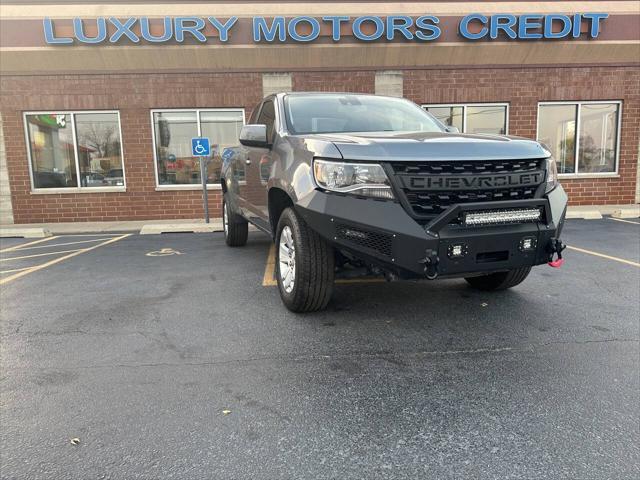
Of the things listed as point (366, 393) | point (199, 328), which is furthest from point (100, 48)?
point (366, 393)

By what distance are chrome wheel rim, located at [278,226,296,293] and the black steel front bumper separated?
622mm

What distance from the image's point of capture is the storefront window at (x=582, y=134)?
500 inches

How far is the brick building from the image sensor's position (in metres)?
11.3

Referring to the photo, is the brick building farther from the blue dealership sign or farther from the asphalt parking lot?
the asphalt parking lot

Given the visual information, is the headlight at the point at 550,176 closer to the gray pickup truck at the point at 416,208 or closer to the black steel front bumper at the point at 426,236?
the gray pickup truck at the point at 416,208

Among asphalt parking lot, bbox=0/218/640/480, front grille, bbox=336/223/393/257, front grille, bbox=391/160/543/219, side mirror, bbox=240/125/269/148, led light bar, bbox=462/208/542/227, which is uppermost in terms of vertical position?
side mirror, bbox=240/125/269/148

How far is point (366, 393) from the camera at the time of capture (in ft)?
9.23

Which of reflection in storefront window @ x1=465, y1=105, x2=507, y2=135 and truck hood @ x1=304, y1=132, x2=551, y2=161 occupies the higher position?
reflection in storefront window @ x1=465, y1=105, x2=507, y2=135

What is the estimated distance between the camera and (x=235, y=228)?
752cm

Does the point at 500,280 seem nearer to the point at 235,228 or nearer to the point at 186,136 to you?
the point at 235,228

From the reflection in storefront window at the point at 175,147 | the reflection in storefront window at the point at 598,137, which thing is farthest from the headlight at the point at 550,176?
the reflection in storefront window at the point at 598,137

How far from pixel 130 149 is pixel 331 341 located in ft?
33.3

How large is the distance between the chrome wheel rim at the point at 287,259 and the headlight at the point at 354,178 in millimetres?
771


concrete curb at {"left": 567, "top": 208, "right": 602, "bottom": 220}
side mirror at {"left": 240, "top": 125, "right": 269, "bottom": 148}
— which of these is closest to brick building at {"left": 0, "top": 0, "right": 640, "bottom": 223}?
concrete curb at {"left": 567, "top": 208, "right": 602, "bottom": 220}
